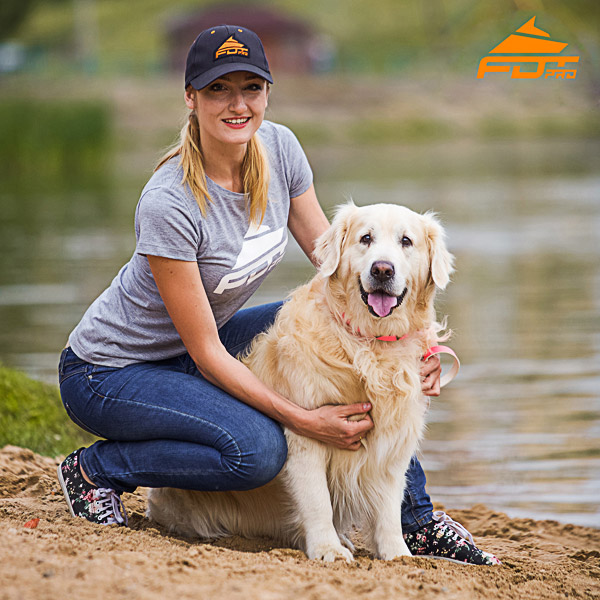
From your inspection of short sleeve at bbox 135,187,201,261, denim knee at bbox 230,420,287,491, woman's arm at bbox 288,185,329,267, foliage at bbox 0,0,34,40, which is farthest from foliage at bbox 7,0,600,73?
denim knee at bbox 230,420,287,491

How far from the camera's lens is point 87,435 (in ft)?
18.6

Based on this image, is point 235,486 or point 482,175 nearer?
point 235,486

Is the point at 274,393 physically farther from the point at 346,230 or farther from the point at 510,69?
the point at 510,69

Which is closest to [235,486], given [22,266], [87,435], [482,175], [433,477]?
[433,477]

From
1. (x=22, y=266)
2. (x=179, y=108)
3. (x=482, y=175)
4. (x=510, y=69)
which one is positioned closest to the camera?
(x=510, y=69)

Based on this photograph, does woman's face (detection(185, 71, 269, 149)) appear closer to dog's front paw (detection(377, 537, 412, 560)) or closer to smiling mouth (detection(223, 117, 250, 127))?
smiling mouth (detection(223, 117, 250, 127))

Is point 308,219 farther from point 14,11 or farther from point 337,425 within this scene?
point 14,11

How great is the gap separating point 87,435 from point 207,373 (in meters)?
2.28

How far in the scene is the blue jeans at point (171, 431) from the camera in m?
3.52

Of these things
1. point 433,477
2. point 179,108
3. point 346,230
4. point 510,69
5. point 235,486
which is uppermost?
point 179,108

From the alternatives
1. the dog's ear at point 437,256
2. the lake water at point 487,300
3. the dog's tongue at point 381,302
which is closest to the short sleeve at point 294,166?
the dog's ear at point 437,256

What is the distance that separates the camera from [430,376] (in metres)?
3.80

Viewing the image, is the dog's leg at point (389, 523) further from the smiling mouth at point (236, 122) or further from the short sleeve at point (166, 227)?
the smiling mouth at point (236, 122)

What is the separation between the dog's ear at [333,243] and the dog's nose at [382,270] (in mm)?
214
